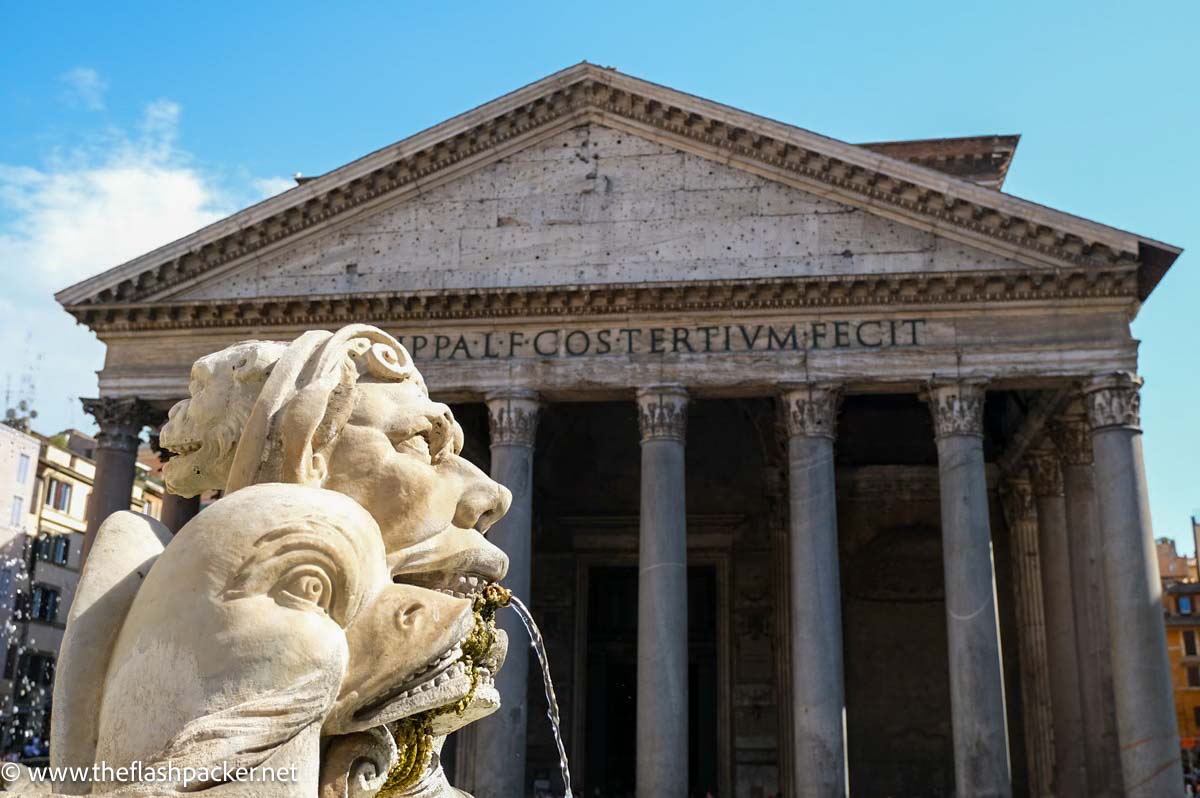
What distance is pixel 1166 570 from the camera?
55.3 m

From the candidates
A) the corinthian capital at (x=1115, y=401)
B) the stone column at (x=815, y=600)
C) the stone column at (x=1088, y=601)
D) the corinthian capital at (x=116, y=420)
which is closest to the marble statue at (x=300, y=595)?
the stone column at (x=815, y=600)

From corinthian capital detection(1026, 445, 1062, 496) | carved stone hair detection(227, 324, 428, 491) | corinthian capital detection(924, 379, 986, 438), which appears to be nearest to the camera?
carved stone hair detection(227, 324, 428, 491)

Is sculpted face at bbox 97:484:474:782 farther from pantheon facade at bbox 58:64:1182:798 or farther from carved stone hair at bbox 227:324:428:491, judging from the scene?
pantheon facade at bbox 58:64:1182:798

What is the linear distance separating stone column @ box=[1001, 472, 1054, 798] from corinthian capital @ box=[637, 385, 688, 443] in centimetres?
683

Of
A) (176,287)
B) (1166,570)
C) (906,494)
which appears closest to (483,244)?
(176,287)

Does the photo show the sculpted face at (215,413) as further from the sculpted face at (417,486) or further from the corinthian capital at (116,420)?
the corinthian capital at (116,420)

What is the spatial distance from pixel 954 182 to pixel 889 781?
33.1 feet

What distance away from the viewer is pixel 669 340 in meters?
16.0

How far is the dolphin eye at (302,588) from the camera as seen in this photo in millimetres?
2568

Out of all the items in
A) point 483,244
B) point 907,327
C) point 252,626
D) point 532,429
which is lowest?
point 252,626

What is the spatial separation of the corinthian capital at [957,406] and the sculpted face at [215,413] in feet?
43.0

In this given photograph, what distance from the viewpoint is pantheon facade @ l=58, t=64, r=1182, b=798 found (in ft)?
47.4

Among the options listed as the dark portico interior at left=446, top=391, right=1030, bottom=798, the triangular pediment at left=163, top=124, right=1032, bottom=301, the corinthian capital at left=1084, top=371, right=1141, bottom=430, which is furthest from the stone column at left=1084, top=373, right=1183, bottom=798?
the dark portico interior at left=446, top=391, right=1030, bottom=798

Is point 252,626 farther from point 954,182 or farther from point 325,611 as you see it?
point 954,182
